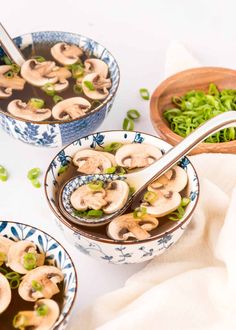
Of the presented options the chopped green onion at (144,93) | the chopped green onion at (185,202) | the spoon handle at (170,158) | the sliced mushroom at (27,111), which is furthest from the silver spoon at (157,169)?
the chopped green onion at (144,93)

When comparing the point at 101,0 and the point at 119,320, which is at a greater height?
the point at 101,0

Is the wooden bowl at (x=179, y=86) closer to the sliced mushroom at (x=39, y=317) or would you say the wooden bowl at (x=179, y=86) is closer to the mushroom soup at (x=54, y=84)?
the mushroom soup at (x=54, y=84)

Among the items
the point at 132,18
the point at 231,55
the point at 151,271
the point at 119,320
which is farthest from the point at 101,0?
the point at 119,320

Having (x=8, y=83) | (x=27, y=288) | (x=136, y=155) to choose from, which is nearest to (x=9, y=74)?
(x=8, y=83)

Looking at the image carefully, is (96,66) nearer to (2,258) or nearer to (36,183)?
(36,183)

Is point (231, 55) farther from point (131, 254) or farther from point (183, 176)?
point (131, 254)

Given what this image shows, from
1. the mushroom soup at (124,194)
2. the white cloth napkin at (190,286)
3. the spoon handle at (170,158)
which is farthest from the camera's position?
the spoon handle at (170,158)

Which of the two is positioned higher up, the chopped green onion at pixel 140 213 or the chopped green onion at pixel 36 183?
the chopped green onion at pixel 140 213
